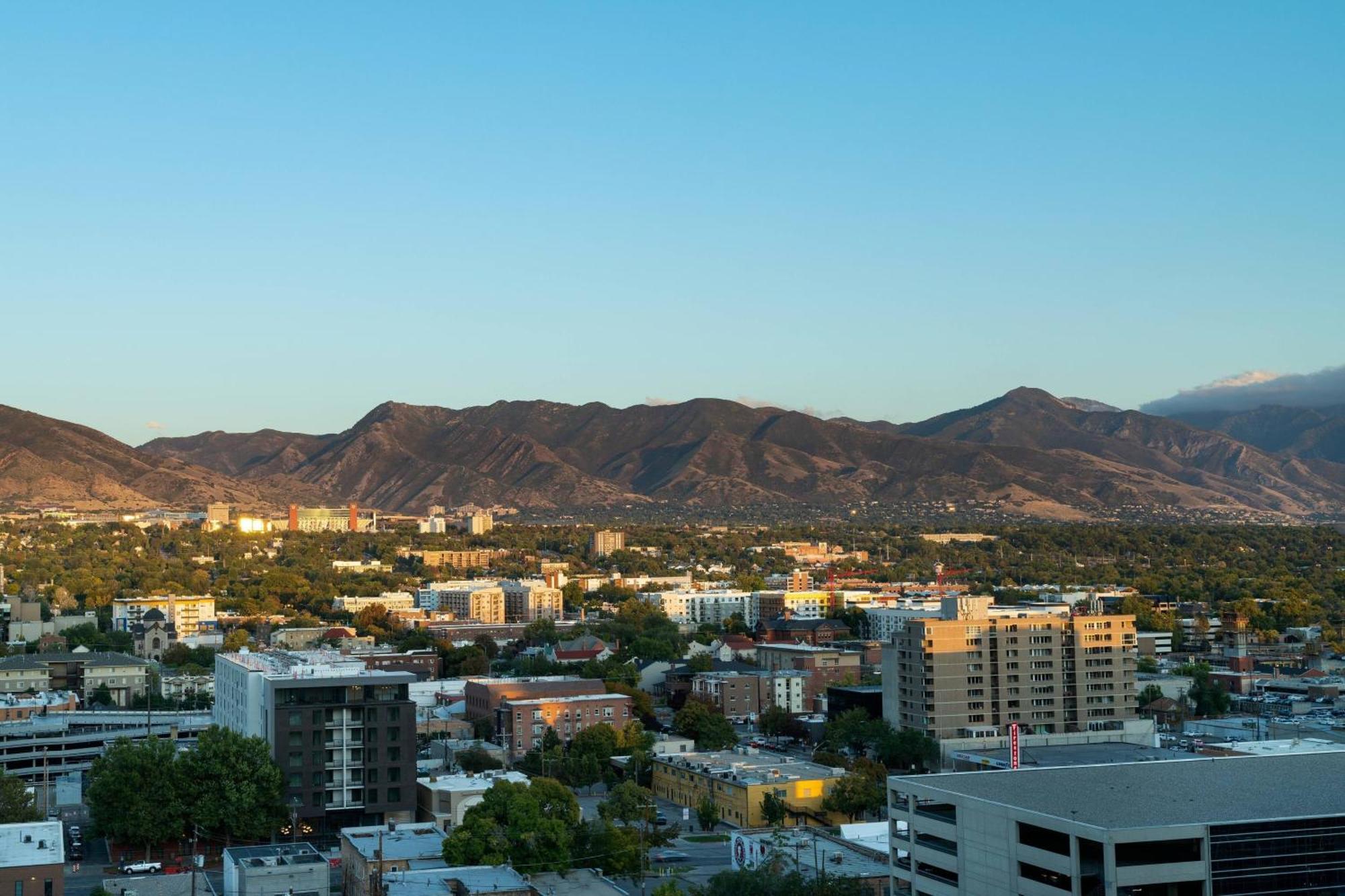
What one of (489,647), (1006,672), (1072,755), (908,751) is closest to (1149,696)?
(1006,672)

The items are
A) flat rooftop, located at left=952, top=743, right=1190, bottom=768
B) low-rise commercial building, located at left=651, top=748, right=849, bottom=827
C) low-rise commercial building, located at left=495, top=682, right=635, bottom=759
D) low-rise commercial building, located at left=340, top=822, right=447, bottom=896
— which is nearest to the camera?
low-rise commercial building, located at left=340, top=822, right=447, bottom=896

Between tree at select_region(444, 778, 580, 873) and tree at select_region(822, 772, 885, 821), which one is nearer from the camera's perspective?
tree at select_region(444, 778, 580, 873)

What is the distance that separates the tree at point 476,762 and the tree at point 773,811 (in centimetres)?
1014

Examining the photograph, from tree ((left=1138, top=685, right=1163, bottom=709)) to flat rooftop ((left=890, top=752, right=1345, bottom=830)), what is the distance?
3604 centimetres

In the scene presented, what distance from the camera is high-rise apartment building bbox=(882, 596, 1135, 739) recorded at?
56.7m

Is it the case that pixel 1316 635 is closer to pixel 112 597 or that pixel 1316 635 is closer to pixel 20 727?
pixel 20 727

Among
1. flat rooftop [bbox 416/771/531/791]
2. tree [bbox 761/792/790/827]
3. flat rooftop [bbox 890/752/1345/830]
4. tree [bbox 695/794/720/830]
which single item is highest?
flat rooftop [bbox 890/752/1345/830]

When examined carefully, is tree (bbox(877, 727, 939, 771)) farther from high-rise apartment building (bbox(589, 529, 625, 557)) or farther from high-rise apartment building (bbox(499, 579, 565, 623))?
high-rise apartment building (bbox(589, 529, 625, 557))

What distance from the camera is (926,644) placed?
56.7m

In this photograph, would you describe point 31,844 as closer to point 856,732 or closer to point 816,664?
point 856,732

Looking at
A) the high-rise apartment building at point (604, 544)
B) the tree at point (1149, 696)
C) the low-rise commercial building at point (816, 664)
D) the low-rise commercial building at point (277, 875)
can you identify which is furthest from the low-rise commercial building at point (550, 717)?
the high-rise apartment building at point (604, 544)

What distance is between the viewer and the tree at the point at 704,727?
188 feet

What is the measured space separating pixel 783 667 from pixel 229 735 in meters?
39.1

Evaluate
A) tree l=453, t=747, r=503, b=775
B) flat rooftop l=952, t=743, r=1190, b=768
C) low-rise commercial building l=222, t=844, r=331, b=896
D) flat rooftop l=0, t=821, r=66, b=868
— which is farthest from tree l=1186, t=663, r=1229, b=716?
flat rooftop l=0, t=821, r=66, b=868
